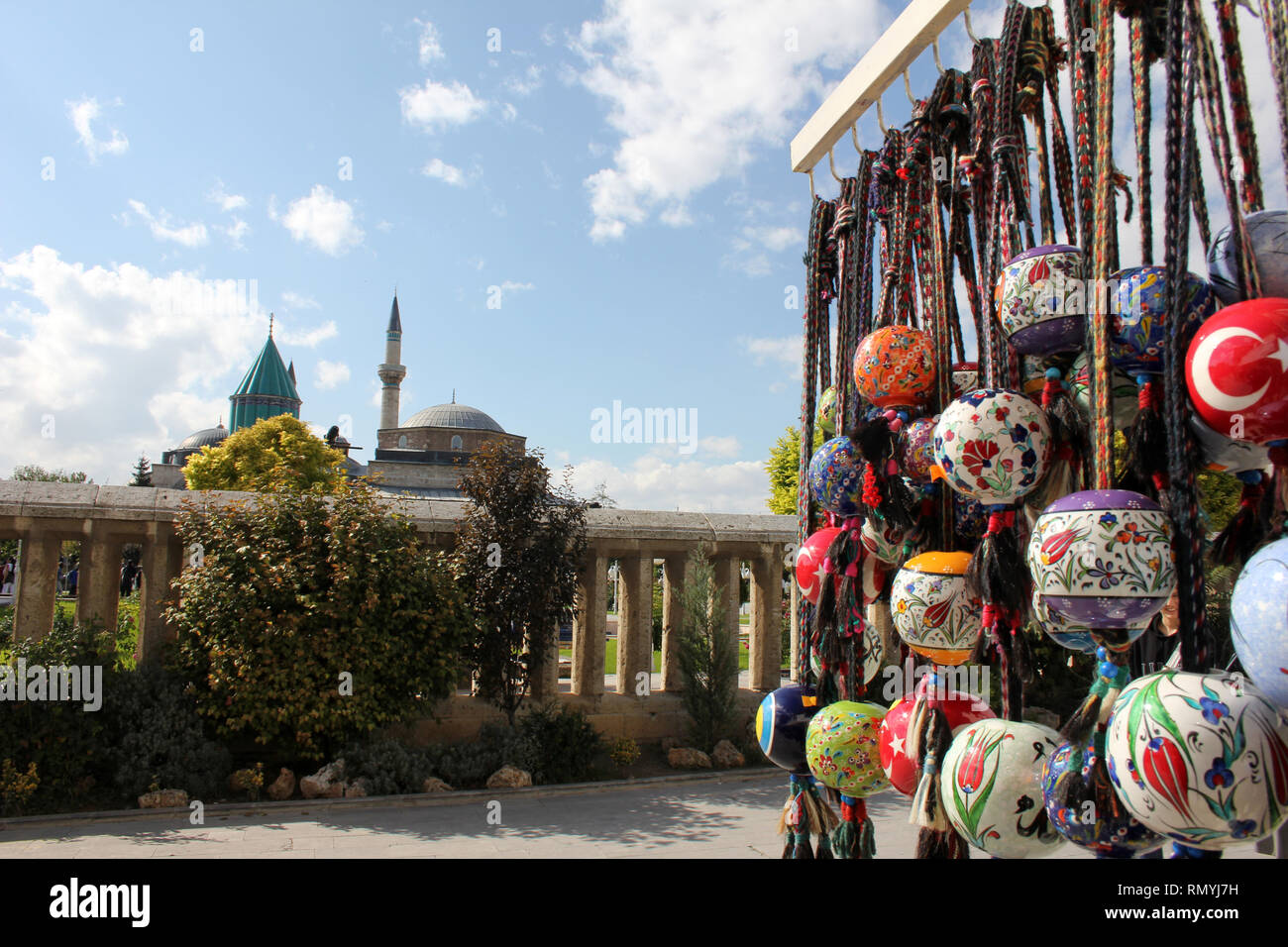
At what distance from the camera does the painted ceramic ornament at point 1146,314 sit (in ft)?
4.41

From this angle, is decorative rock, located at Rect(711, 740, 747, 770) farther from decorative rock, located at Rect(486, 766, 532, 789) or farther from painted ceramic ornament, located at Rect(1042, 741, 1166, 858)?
painted ceramic ornament, located at Rect(1042, 741, 1166, 858)

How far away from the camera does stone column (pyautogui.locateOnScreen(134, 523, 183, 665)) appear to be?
7430 mm

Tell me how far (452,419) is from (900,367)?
198 feet

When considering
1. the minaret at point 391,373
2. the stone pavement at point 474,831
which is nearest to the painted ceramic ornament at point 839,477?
the stone pavement at point 474,831

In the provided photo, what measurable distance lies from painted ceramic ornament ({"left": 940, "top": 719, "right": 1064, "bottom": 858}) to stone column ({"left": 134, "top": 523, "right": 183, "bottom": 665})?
24.9 feet

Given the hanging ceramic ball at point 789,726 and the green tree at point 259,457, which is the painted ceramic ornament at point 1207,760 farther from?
the green tree at point 259,457

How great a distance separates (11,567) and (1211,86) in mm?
31923

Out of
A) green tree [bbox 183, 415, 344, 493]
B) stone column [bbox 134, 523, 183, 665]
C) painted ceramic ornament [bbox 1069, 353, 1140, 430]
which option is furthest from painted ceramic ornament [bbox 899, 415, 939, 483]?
green tree [bbox 183, 415, 344, 493]
